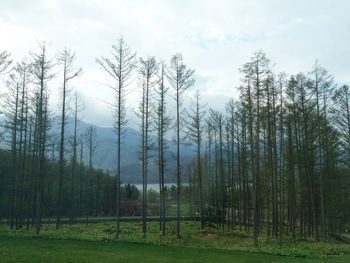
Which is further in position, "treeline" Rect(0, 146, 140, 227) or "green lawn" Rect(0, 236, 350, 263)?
"treeline" Rect(0, 146, 140, 227)

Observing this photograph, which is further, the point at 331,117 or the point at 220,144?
the point at 220,144

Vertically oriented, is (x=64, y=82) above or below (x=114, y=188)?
above

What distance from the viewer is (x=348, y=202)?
79.8 feet

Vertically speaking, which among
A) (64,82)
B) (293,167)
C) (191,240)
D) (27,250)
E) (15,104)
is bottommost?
(191,240)

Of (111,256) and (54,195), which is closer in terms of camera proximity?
(111,256)

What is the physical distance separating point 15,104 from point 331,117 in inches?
983

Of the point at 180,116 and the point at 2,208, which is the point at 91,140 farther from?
the point at 180,116

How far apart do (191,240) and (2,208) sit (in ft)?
74.6

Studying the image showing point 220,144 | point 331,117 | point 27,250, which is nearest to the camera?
point 27,250

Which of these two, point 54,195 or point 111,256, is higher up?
point 54,195

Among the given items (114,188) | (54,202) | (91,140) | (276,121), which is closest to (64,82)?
(91,140)

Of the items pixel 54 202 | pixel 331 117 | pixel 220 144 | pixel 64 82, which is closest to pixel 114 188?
pixel 54 202

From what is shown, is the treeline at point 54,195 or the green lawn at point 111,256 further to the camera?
the treeline at point 54,195

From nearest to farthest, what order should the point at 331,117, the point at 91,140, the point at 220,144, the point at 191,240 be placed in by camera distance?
the point at 191,240 → the point at 331,117 → the point at 220,144 → the point at 91,140
